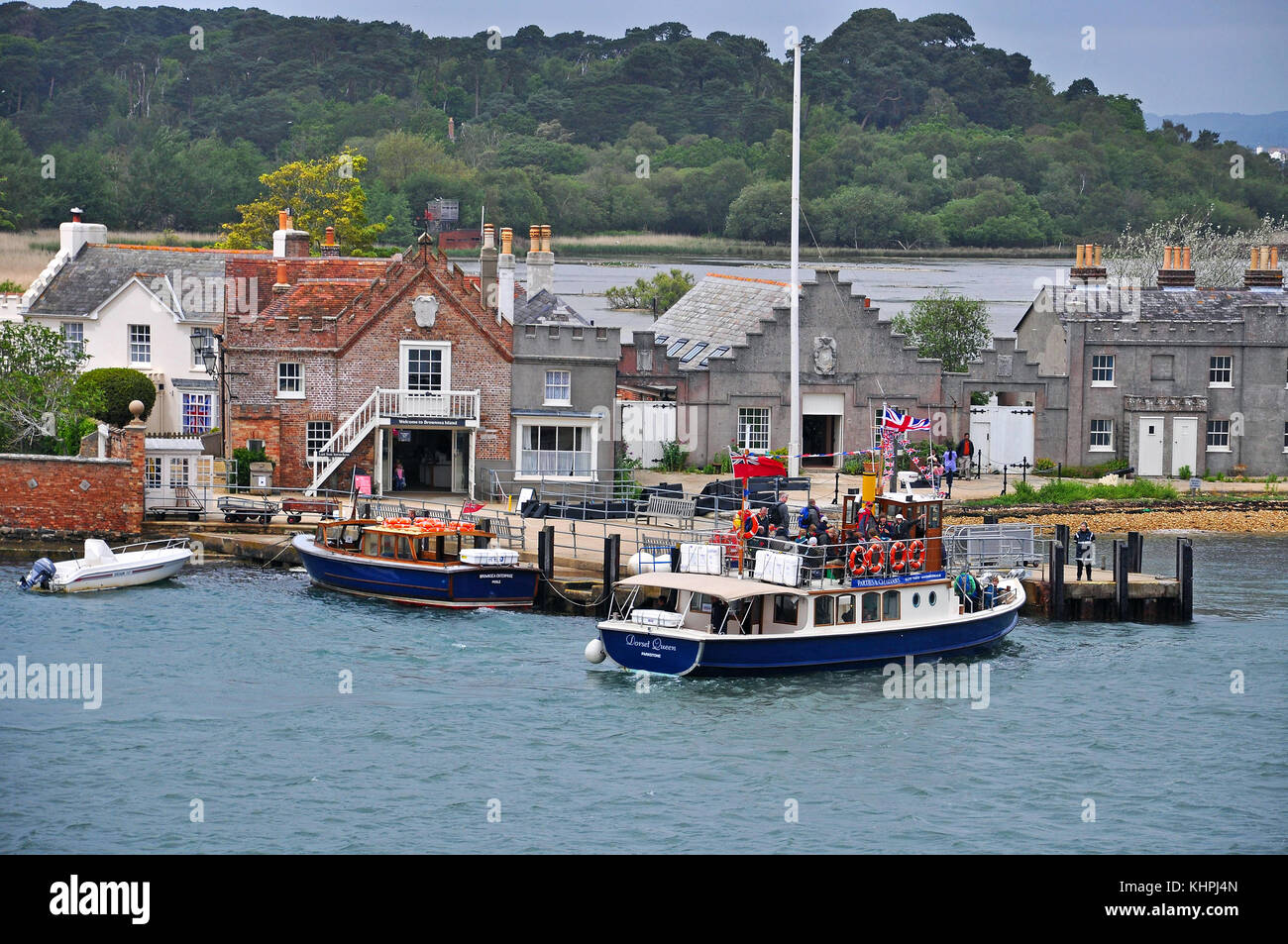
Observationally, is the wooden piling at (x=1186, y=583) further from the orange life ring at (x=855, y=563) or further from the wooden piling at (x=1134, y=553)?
the orange life ring at (x=855, y=563)

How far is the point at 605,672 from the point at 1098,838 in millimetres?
12546

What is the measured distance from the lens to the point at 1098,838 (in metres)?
30.5

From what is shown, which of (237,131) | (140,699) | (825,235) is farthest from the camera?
(237,131)

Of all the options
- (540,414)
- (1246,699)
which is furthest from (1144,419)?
(1246,699)

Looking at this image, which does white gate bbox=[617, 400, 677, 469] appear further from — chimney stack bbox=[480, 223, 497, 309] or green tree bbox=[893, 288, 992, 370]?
green tree bbox=[893, 288, 992, 370]

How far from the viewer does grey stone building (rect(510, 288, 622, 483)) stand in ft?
191

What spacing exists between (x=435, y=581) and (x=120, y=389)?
2028cm

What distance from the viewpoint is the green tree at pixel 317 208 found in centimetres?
8600

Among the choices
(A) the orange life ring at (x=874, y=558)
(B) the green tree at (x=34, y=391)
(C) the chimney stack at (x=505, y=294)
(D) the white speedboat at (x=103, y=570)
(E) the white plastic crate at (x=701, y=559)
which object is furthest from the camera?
(C) the chimney stack at (x=505, y=294)

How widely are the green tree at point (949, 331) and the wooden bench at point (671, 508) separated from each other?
23.4 metres

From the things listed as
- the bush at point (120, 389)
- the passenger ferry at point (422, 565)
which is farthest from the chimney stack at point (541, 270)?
the passenger ferry at point (422, 565)

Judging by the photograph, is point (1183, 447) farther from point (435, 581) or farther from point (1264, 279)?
point (435, 581)
